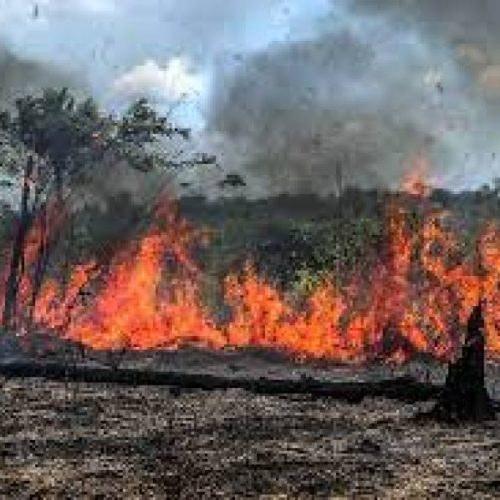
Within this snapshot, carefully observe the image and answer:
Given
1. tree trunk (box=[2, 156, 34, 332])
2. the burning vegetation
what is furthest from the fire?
tree trunk (box=[2, 156, 34, 332])

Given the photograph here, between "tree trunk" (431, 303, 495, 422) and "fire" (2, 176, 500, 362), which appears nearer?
"tree trunk" (431, 303, 495, 422)

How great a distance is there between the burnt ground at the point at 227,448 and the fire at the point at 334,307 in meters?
12.6

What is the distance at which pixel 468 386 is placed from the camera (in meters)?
16.4

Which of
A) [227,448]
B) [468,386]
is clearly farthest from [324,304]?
[227,448]

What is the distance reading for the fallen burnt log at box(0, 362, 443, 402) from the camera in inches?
749

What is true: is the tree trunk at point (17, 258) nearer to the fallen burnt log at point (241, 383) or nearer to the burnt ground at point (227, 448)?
the fallen burnt log at point (241, 383)

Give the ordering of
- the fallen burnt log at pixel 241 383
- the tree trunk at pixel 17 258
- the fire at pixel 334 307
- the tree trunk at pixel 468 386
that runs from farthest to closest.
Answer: the tree trunk at pixel 17 258 < the fire at pixel 334 307 < the fallen burnt log at pixel 241 383 < the tree trunk at pixel 468 386

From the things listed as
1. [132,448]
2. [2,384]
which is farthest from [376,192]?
[132,448]

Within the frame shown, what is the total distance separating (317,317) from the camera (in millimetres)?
35625

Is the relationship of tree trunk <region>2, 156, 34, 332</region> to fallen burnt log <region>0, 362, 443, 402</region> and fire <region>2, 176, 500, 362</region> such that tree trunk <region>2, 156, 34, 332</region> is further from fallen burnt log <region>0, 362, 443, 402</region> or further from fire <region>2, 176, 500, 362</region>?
fallen burnt log <region>0, 362, 443, 402</region>

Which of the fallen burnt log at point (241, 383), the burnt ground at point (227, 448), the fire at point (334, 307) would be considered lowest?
the burnt ground at point (227, 448)

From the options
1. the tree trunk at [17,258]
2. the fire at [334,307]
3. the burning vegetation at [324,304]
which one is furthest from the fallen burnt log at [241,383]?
the tree trunk at [17,258]

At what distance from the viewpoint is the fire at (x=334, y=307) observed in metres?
34.0

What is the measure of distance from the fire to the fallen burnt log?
8315 mm
